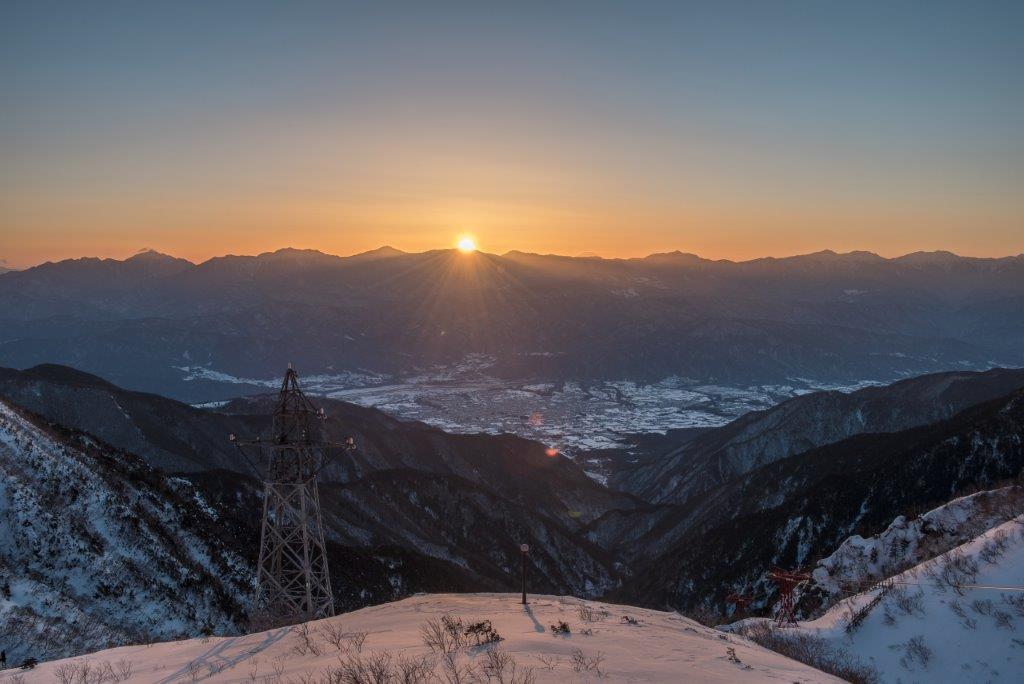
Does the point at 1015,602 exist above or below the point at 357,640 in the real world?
above

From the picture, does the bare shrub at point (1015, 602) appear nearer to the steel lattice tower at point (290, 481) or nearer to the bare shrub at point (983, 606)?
the bare shrub at point (983, 606)

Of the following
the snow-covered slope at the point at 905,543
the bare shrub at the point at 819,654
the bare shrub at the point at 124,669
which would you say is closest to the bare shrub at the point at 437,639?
the bare shrub at the point at 124,669

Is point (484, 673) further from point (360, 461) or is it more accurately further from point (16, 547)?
point (360, 461)

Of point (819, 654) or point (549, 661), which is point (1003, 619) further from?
point (549, 661)

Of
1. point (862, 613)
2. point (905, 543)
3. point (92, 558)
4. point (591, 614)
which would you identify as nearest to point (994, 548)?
point (862, 613)

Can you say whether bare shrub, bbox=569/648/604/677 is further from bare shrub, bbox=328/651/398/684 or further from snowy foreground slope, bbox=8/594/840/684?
bare shrub, bbox=328/651/398/684

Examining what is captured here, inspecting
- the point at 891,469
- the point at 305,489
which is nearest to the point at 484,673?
the point at 305,489
